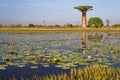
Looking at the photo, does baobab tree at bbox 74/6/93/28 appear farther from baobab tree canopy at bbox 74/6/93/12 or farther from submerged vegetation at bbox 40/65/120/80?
submerged vegetation at bbox 40/65/120/80

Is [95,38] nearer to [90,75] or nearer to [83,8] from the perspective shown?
[90,75]

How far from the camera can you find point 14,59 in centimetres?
1197

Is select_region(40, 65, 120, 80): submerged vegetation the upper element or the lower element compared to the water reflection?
upper

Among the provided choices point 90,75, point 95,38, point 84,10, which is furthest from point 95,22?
point 90,75

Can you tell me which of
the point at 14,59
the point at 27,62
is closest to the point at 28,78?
the point at 27,62

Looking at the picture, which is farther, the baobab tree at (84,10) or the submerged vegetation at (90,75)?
the baobab tree at (84,10)

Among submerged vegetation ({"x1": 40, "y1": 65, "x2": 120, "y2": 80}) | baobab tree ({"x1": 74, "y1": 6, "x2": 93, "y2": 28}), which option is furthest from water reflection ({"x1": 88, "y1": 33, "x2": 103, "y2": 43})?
baobab tree ({"x1": 74, "y1": 6, "x2": 93, "y2": 28})

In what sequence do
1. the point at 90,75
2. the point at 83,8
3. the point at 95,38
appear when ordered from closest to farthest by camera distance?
the point at 90,75 → the point at 95,38 → the point at 83,8

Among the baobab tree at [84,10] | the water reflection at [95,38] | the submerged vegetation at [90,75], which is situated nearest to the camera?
the submerged vegetation at [90,75]

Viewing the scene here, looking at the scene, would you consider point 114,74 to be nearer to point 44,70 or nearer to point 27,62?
point 44,70

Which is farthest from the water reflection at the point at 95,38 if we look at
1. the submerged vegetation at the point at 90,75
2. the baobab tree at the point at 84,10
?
the baobab tree at the point at 84,10

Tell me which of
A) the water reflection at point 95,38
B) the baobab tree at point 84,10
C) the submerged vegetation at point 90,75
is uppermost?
the baobab tree at point 84,10

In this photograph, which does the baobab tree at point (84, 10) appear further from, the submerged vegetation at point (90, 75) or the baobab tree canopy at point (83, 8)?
the submerged vegetation at point (90, 75)

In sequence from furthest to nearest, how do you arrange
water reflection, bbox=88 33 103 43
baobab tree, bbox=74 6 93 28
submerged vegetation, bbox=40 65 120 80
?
baobab tree, bbox=74 6 93 28, water reflection, bbox=88 33 103 43, submerged vegetation, bbox=40 65 120 80
